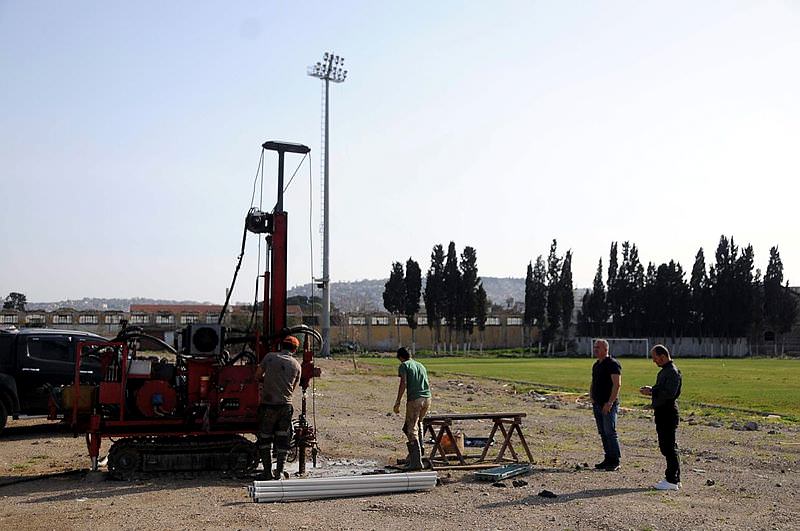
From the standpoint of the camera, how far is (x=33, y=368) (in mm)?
19203

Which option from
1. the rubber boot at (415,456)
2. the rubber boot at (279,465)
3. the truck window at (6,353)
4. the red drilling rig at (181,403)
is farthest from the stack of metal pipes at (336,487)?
the truck window at (6,353)

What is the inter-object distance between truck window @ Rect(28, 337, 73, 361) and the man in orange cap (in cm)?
807

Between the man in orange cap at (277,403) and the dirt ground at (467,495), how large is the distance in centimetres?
75

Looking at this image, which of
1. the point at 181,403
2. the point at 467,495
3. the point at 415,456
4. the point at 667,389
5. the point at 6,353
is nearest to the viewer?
the point at 467,495

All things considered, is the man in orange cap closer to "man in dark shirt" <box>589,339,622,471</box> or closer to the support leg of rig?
the support leg of rig

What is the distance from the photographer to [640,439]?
63.8ft

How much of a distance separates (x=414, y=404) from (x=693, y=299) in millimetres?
105680

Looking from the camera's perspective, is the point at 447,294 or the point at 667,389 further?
the point at 447,294

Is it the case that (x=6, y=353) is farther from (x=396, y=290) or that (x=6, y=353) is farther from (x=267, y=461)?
(x=396, y=290)

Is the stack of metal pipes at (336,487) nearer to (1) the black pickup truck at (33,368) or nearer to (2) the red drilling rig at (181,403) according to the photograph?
(2) the red drilling rig at (181,403)

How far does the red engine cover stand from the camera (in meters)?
14.1

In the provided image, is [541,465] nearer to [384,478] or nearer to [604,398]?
[604,398]

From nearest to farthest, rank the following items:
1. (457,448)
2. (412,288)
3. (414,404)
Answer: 1. (414,404)
2. (457,448)
3. (412,288)

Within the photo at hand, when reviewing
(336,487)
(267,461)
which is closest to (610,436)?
(336,487)
